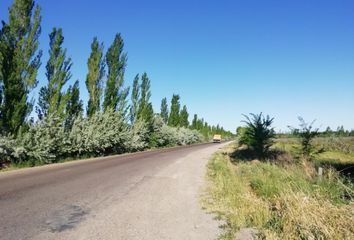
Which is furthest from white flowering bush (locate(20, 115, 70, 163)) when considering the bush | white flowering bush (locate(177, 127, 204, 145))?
white flowering bush (locate(177, 127, 204, 145))

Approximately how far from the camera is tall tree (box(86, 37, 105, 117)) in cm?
3178

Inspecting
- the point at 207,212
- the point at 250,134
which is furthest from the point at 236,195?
the point at 250,134

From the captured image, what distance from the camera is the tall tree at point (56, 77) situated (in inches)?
922

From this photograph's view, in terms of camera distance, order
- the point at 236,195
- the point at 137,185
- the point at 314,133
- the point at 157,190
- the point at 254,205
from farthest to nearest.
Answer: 1. the point at 314,133
2. the point at 137,185
3. the point at 157,190
4. the point at 236,195
5. the point at 254,205

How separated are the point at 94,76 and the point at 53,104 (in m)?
9.31

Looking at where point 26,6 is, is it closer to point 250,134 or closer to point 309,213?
point 250,134

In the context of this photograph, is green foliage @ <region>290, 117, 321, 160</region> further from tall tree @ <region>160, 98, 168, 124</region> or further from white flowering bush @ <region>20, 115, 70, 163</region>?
tall tree @ <region>160, 98, 168, 124</region>

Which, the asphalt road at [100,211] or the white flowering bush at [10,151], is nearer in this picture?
the asphalt road at [100,211]

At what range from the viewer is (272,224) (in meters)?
6.18

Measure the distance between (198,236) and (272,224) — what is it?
1.44 metres

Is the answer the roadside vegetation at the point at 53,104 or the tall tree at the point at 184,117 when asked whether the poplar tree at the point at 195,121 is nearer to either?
the tall tree at the point at 184,117

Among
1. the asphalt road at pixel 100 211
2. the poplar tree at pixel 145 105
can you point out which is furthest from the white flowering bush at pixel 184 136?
the asphalt road at pixel 100 211

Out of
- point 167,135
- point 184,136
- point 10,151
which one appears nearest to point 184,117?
point 184,136

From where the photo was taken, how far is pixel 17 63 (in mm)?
19562
